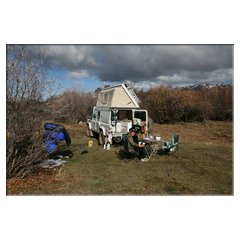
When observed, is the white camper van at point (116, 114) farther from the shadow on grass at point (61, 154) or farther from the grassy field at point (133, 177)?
the shadow on grass at point (61, 154)

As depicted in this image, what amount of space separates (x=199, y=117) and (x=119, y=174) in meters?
15.6

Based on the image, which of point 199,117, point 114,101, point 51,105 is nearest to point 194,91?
point 199,117

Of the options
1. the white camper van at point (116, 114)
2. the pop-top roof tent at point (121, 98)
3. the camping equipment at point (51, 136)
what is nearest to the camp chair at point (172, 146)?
the white camper van at point (116, 114)

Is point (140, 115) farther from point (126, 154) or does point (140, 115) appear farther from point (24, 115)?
point (24, 115)

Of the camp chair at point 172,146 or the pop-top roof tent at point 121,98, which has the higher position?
the pop-top roof tent at point 121,98

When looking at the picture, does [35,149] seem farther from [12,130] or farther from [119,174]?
[119,174]

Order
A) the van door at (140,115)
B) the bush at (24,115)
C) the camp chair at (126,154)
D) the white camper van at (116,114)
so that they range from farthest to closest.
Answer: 1. the van door at (140,115)
2. the white camper van at (116,114)
3. the camp chair at (126,154)
4. the bush at (24,115)

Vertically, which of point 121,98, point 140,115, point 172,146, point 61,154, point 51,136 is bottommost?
point 61,154

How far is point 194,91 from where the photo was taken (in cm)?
1777

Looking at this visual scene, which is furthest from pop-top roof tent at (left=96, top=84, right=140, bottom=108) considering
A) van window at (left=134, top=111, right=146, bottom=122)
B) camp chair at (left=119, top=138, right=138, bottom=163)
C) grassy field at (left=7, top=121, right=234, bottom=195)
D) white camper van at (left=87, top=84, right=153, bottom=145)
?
grassy field at (left=7, top=121, right=234, bottom=195)

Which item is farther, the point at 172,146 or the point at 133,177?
the point at 172,146

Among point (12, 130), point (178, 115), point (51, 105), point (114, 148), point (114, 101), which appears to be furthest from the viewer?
point (178, 115)

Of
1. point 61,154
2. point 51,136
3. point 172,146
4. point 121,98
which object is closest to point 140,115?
point 121,98

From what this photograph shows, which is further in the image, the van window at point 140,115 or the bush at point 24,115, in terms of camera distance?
the van window at point 140,115
